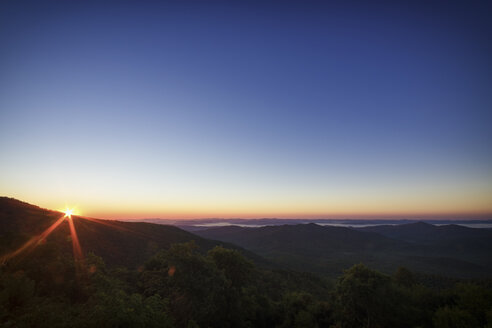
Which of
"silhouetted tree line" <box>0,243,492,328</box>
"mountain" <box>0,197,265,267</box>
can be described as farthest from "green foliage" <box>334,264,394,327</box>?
"mountain" <box>0,197,265,267</box>

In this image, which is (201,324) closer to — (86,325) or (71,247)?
(86,325)

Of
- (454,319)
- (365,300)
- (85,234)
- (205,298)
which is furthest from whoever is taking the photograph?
(85,234)

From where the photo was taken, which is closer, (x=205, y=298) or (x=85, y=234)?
(x=205, y=298)

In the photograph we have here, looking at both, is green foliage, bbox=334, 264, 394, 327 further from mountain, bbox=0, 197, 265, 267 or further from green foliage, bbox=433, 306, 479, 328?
mountain, bbox=0, 197, 265, 267

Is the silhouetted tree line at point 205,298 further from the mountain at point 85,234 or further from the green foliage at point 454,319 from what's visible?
the mountain at point 85,234

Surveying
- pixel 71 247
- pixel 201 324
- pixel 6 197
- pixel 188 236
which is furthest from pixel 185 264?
pixel 188 236

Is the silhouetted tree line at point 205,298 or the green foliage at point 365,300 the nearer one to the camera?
the silhouetted tree line at point 205,298

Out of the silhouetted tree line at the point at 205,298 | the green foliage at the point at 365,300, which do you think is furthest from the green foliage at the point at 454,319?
the green foliage at the point at 365,300

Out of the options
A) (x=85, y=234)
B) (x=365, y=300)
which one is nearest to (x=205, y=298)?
(x=365, y=300)

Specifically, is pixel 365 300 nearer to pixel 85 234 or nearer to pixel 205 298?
pixel 205 298
